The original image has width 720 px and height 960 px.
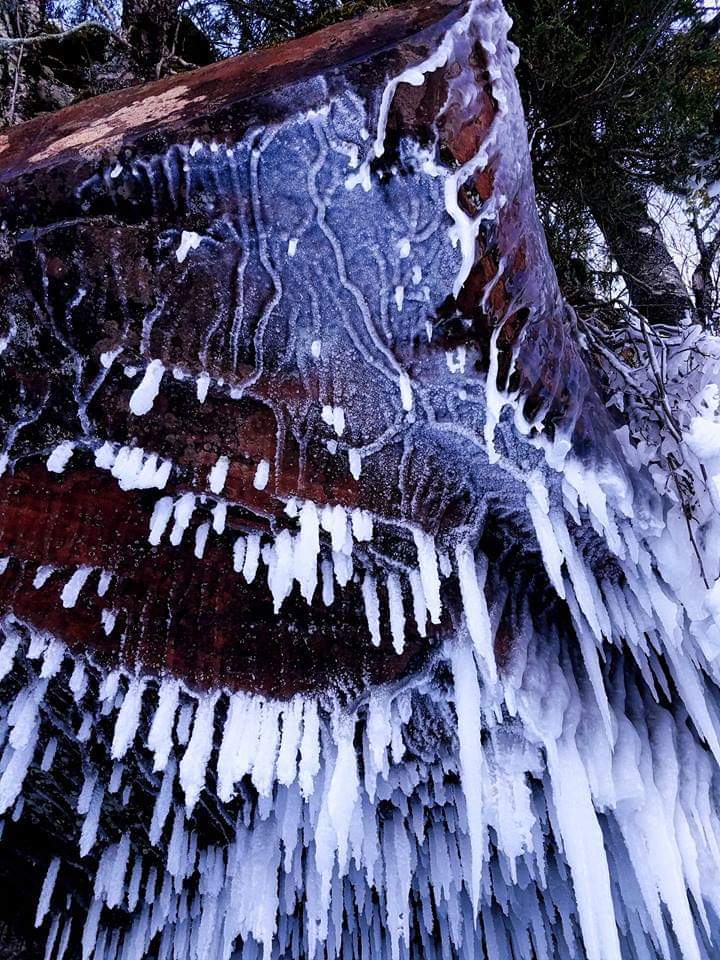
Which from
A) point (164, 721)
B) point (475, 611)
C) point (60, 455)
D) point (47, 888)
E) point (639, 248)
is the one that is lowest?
point (47, 888)

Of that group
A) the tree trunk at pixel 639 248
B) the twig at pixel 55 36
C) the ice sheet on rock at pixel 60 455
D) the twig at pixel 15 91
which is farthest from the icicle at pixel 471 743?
the twig at pixel 15 91

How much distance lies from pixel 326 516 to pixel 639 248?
4.31m

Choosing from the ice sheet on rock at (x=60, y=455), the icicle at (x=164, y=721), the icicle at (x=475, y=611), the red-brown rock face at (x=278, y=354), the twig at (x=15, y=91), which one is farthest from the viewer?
the twig at (x=15, y=91)

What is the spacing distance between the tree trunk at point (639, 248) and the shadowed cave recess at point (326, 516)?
3115 mm

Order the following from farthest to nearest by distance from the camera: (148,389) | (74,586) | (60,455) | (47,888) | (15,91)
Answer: (15,91)
(47,888)
(74,586)
(60,455)
(148,389)

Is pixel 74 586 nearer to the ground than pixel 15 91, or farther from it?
nearer to the ground

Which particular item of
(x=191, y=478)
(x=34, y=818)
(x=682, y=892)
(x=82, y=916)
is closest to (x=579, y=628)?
(x=682, y=892)

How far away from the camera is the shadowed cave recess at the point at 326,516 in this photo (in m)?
1.48

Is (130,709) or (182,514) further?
(130,709)

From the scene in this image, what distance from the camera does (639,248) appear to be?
16.4 feet

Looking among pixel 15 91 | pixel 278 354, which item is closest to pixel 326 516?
pixel 278 354

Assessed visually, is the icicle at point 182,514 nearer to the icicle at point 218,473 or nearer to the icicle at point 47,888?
the icicle at point 218,473

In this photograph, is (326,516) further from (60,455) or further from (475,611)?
(60,455)

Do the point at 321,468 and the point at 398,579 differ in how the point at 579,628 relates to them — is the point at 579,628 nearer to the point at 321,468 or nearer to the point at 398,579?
the point at 398,579
